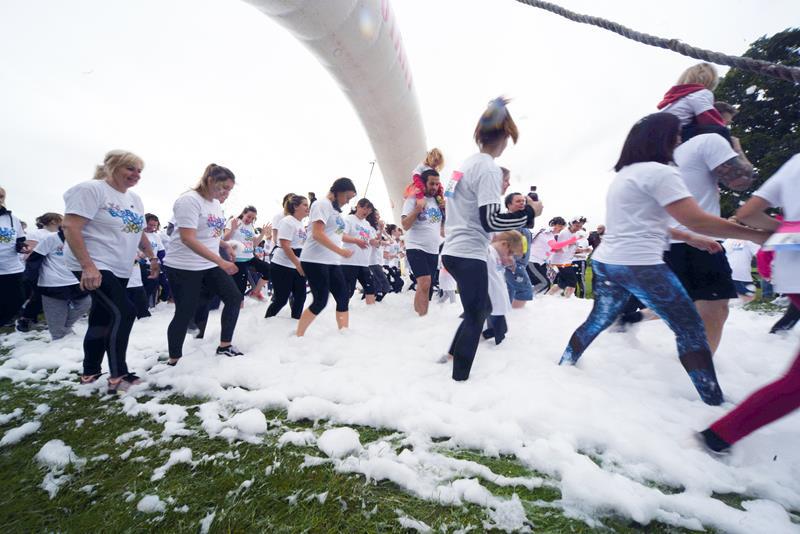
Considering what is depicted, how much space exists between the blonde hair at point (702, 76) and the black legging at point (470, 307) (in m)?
2.15

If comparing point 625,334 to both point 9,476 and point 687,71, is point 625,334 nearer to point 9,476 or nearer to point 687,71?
point 687,71

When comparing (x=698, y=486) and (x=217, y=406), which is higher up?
(x=698, y=486)

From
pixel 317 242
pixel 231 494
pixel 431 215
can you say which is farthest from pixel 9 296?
pixel 431 215

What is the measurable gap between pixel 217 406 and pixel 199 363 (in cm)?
A: 105

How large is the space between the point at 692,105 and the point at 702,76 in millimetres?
348

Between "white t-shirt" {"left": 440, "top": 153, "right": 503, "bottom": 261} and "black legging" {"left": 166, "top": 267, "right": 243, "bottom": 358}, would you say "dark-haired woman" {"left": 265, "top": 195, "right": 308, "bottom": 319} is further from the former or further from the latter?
"white t-shirt" {"left": 440, "top": 153, "right": 503, "bottom": 261}

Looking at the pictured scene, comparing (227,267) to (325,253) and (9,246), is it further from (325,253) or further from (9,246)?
(9,246)

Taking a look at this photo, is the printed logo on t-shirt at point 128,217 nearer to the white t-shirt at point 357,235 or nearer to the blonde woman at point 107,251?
the blonde woman at point 107,251

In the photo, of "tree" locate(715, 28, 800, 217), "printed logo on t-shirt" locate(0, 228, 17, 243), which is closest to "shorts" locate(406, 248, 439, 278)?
"printed logo on t-shirt" locate(0, 228, 17, 243)

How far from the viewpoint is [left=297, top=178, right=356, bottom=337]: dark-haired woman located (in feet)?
12.4

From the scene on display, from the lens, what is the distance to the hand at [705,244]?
219 centimetres

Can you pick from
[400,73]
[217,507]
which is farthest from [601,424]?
[400,73]

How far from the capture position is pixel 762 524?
3.83 feet

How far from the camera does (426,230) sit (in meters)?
4.55
